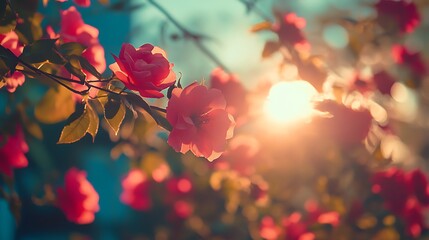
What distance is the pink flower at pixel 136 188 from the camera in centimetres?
224

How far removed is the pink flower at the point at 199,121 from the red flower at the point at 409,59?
129 centimetres

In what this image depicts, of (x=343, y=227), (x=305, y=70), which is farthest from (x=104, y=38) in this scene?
(x=305, y=70)

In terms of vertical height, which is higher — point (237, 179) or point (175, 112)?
point (175, 112)

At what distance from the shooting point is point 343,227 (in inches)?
76.3

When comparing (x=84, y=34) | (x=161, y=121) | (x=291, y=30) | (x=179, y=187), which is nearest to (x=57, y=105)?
(x=84, y=34)

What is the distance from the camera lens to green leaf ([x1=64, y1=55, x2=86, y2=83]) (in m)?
0.87

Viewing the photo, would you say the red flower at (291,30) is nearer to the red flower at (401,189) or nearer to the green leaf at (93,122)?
the red flower at (401,189)

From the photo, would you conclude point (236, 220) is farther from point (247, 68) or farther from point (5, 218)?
point (247, 68)

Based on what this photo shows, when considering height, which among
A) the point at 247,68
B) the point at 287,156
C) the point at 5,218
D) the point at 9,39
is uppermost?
the point at 9,39

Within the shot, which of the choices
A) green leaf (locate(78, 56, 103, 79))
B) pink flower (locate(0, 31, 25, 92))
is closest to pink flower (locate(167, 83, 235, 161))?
green leaf (locate(78, 56, 103, 79))

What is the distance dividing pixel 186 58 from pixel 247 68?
121 centimetres

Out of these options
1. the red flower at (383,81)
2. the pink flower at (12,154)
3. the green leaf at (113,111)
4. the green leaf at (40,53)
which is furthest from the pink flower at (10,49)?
the red flower at (383,81)

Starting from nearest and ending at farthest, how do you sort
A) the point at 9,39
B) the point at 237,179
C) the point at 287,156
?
the point at 9,39, the point at 237,179, the point at 287,156

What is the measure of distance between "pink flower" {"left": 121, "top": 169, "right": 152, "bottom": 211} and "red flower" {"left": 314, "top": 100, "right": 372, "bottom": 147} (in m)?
0.78
